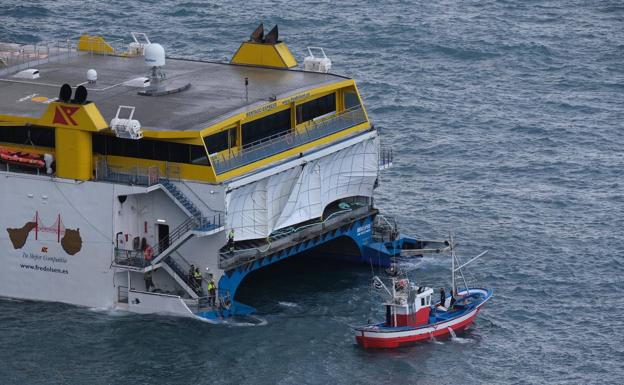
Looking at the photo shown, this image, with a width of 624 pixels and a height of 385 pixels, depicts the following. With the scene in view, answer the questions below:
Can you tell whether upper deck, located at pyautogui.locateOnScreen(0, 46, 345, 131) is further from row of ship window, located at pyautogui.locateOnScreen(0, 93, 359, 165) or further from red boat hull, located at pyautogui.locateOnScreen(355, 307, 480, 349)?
red boat hull, located at pyautogui.locateOnScreen(355, 307, 480, 349)

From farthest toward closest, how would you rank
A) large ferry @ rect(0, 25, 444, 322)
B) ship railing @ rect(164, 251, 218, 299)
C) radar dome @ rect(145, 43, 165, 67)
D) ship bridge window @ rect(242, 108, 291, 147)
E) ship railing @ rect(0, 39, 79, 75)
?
ship railing @ rect(0, 39, 79, 75)
radar dome @ rect(145, 43, 165, 67)
ship bridge window @ rect(242, 108, 291, 147)
ship railing @ rect(164, 251, 218, 299)
large ferry @ rect(0, 25, 444, 322)

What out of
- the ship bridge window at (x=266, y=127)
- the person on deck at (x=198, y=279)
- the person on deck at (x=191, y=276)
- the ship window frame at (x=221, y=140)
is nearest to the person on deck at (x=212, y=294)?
the person on deck at (x=198, y=279)

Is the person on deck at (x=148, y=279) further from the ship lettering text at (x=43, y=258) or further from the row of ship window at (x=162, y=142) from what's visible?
the row of ship window at (x=162, y=142)

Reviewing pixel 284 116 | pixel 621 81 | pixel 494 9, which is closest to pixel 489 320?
pixel 284 116

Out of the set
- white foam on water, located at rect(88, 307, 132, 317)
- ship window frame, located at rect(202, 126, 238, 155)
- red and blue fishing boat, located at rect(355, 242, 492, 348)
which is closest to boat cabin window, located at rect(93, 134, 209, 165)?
ship window frame, located at rect(202, 126, 238, 155)

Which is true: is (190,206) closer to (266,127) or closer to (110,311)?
(110,311)

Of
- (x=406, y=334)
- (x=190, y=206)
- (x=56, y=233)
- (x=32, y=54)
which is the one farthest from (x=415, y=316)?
(x=32, y=54)

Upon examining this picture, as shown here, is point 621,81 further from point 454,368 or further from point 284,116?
point 454,368

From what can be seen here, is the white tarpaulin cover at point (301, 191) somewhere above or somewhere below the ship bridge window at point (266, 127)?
below
